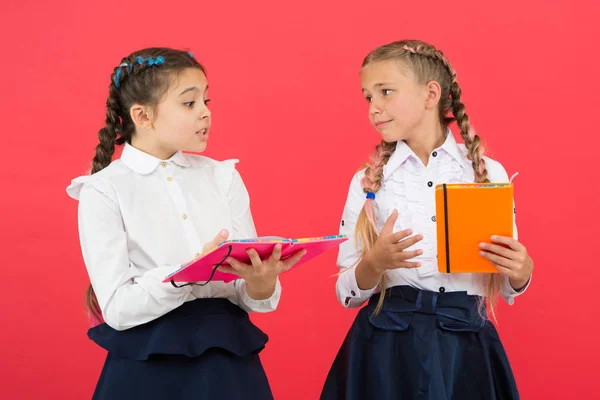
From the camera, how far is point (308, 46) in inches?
105

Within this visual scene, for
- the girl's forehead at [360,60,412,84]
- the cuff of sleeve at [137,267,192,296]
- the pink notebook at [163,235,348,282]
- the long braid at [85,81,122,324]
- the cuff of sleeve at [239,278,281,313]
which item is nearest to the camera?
the pink notebook at [163,235,348,282]

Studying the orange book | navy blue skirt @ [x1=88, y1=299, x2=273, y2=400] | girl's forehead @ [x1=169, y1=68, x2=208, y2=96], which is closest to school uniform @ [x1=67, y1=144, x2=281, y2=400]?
navy blue skirt @ [x1=88, y1=299, x2=273, y2=400]

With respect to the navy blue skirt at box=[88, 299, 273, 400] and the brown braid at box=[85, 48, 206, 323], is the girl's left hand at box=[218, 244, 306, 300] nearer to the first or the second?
the navy blue skirt at box=[88, 299, 273, 400]

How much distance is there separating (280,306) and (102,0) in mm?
1219

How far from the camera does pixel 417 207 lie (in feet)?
5.90

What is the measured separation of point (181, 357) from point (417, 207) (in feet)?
2.10

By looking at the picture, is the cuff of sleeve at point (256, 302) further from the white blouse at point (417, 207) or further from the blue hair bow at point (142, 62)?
the blue hair bow at point (142, 62)

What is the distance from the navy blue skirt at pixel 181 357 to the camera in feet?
5.01

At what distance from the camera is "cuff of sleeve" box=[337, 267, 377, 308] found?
1.79m

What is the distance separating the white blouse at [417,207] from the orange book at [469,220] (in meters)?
0.14

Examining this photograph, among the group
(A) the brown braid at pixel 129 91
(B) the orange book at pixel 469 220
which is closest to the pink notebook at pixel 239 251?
(B) the orange book at pixel 469 220

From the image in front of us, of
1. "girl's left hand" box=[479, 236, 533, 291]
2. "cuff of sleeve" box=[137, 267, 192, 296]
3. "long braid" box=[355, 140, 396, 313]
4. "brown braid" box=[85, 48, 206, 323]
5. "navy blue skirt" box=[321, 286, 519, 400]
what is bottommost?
"navy blue skirt" box=[321, 286, 519, 400]

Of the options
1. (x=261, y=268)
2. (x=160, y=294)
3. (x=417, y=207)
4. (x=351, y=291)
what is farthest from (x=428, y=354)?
(x=160, y=294)

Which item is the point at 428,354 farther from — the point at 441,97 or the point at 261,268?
the point at 441,97
